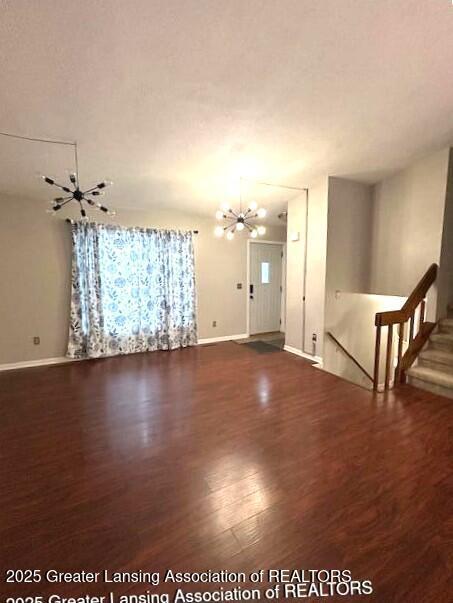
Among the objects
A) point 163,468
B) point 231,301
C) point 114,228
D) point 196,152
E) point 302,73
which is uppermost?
point 302,73

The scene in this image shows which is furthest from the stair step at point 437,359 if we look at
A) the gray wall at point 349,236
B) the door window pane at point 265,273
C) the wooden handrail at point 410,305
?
the door window pane at point 265,273

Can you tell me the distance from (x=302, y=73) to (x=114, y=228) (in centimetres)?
350

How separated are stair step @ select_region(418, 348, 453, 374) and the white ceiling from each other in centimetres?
271

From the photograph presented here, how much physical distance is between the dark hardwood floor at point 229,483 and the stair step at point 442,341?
818 mm

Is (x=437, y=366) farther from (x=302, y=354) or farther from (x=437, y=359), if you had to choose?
(x=302, y=354)

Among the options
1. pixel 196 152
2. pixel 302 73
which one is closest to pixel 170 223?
pixel 196 152

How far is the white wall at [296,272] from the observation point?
4723mm

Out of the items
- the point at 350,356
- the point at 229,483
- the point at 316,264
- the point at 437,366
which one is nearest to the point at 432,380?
the point at 437,366

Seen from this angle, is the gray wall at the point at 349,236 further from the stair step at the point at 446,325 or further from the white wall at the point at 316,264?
the stair step at the point at 446,325

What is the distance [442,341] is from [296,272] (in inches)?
91.2

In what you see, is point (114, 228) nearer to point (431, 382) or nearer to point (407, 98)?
point (407, 98)

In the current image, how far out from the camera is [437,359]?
3.35 meters

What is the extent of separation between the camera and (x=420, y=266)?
13.2 ft

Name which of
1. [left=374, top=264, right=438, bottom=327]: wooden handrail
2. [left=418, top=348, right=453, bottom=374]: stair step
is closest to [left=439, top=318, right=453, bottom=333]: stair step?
[left=418, top=348, right=453, bottom=374]: stair step
